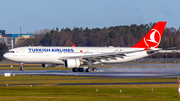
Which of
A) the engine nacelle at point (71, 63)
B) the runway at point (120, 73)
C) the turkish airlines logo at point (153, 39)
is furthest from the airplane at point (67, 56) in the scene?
the turkish airlines logo at point (153, 39)

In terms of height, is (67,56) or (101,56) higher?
(67,56)

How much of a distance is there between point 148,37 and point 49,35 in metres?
125

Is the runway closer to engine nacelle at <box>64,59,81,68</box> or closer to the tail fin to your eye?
engine nacelle at <box>64,59,81,68</box>

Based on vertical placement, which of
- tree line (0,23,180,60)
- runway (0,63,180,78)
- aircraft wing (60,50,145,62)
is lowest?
runway (0,63,180,78)

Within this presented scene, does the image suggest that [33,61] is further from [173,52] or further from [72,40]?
[72,40]

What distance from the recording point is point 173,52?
10619 centimetres

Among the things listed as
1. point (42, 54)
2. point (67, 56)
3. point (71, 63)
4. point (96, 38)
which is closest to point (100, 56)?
point (71, 63)

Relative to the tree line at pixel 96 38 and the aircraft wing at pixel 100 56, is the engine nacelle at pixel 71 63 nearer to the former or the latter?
the aircraft wing at pixel 100 56

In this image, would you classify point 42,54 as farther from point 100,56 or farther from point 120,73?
point 120,73

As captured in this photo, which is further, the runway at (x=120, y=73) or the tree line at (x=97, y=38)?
the tree line at (x=97, y=38)

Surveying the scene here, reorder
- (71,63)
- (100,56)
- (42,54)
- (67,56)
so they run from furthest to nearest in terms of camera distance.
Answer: (67,56) < (100,56) < (42,54) < (71,63)

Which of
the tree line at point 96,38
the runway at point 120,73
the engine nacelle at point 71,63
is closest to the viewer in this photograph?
the runway at point 120,73

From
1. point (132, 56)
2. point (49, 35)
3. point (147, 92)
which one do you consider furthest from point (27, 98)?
point (49, 35)

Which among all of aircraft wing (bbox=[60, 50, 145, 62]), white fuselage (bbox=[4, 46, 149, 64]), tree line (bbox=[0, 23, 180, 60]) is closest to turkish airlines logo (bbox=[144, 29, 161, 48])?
aircraft wing (bbox=[60, 50, 145, 62])
